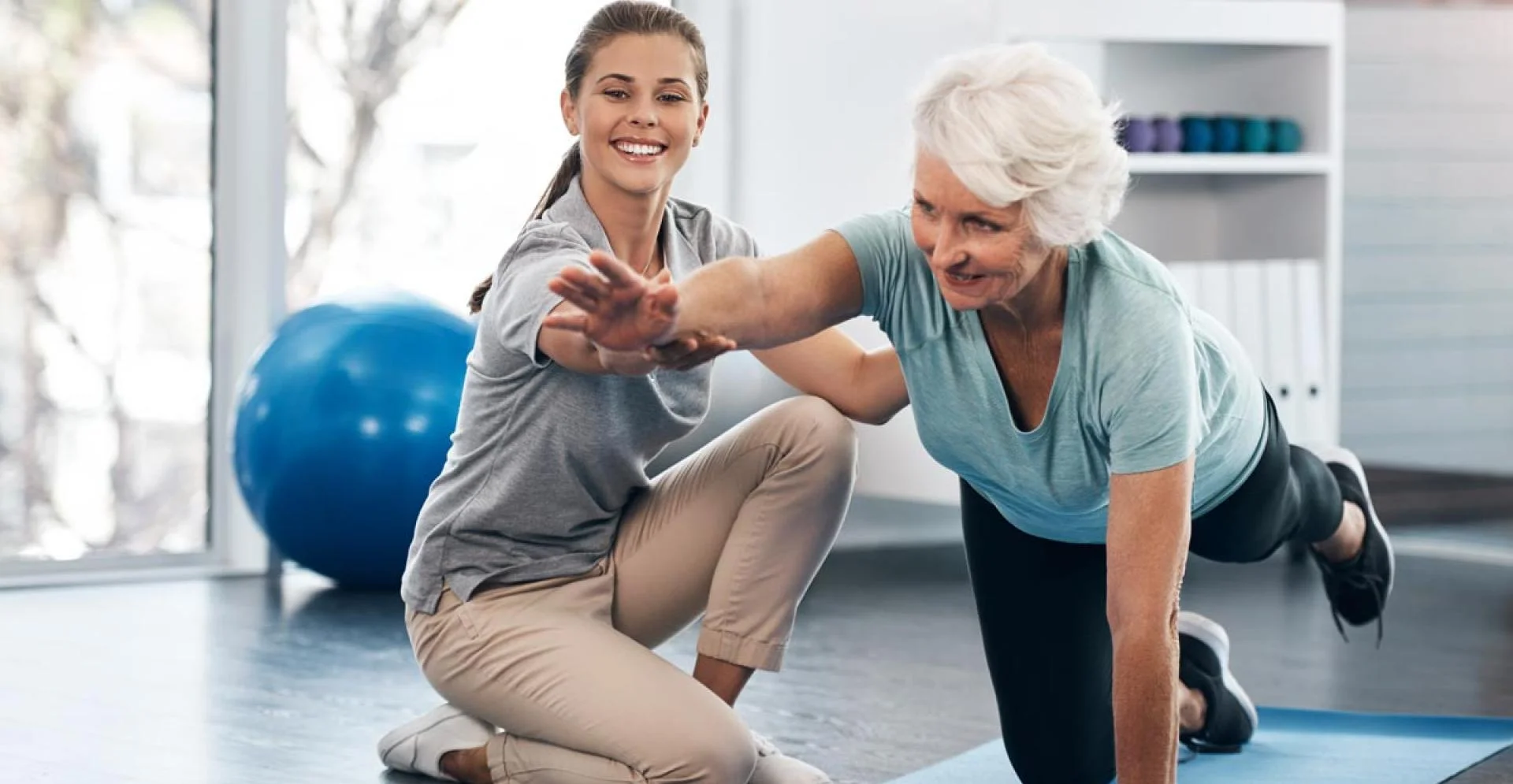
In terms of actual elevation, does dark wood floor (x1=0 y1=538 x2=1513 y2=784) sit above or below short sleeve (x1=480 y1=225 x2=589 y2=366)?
below


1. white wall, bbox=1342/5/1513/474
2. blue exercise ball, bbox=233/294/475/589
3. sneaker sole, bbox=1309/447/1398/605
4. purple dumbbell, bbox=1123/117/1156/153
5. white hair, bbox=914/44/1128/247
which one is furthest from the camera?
white wall, bbox=1342/5/1513/474

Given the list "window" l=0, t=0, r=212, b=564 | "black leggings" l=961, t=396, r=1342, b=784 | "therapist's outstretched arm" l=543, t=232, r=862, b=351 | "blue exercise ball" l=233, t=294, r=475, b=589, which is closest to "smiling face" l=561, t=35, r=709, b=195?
"therapist's outstretched arm" l=543, t=232, r=862, b=351

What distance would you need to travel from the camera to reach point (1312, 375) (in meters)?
4.46

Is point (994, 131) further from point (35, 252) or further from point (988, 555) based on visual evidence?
point (35, 252)

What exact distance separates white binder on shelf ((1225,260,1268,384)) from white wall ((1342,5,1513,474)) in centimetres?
61

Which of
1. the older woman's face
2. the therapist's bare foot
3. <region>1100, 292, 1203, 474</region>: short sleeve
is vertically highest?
the older woman's face

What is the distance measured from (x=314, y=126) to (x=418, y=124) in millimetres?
257

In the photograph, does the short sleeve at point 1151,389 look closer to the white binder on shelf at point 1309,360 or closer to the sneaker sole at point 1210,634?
the sneaker sole at point 1210,634

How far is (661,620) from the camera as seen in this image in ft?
7.50

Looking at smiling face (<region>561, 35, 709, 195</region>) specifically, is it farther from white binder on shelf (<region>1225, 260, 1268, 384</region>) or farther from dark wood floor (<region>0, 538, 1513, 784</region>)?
white binder on shelf (<region>1225, 260, 1268, 384</region>)

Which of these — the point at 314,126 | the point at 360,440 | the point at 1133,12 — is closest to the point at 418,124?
the point at 314,126

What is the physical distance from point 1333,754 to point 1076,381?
1.09 m

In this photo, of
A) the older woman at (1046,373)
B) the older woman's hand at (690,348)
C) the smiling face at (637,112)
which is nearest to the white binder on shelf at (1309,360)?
the older woman at (1046,373)

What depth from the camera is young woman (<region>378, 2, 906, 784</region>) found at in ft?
6.86
